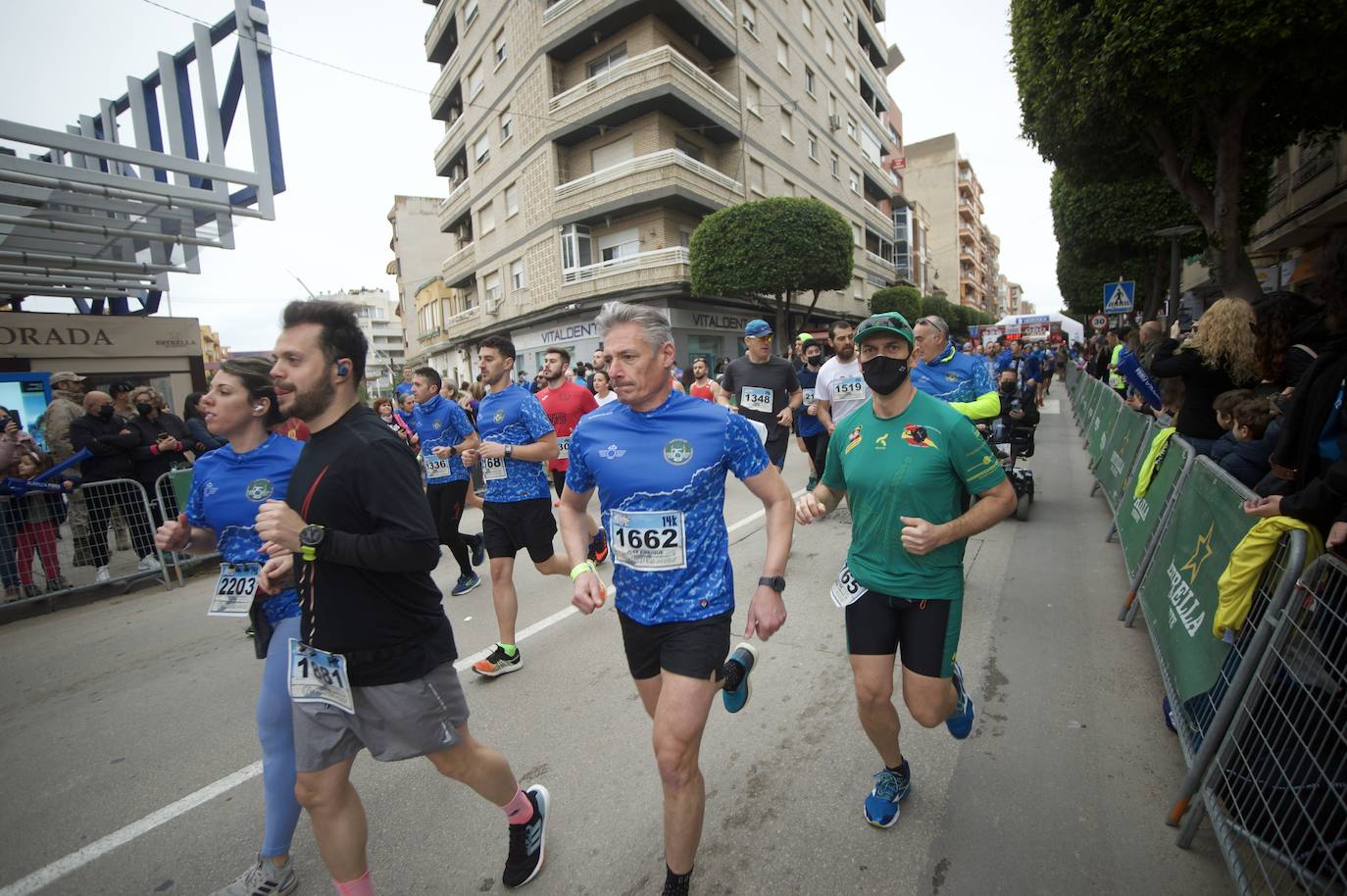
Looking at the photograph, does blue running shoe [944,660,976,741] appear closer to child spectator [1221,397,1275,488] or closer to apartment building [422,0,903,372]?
child spectator [1221,397,1275,488]

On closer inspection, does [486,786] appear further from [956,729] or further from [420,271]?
[420,271]

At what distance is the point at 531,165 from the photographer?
24.4m

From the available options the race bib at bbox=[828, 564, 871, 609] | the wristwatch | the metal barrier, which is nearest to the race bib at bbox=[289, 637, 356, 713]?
the wristwatch

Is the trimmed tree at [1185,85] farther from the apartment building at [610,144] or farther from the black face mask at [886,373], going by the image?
the apartment building at [610,144]

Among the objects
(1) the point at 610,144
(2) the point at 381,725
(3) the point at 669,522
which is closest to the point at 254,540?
(2) the point at 381,725

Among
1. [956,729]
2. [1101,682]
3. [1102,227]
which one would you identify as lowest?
[1101,682]

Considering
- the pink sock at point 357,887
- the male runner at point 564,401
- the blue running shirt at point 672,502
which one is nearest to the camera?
the pink sock at point 357,887

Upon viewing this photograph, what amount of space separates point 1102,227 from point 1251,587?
21.5 metres

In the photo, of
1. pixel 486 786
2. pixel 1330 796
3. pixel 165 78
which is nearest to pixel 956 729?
pixel 1330 796

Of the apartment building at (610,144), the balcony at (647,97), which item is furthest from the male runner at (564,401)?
the balcony at (647,97)

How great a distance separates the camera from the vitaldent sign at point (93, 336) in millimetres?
10344

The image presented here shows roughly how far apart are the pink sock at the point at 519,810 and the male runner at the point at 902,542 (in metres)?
1.36

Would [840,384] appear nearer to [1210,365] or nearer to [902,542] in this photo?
[1210,365]

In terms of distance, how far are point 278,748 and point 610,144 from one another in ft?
78.9
